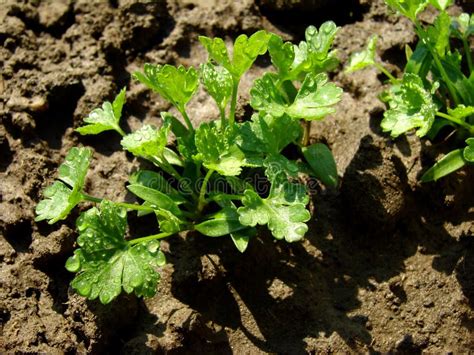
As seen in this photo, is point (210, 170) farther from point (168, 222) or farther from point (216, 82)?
point (216, 82)

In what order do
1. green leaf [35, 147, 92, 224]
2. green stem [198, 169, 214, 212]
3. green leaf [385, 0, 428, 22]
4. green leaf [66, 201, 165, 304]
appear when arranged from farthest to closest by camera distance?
green leaf [385, 0, 428, 22] < green stem [198, 169, 214, 212] < green leaf [35, 147, 92, 224] < green leaf [66, 201, 165, 304]

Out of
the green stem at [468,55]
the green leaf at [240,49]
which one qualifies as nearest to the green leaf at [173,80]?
the green leaf at [240,49]

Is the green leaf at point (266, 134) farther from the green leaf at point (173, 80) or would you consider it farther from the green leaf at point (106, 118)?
the green leaf at point (106, 118)

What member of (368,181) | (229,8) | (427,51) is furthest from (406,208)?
(229,8)

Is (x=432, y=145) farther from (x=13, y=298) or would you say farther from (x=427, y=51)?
(x=13, y=298)

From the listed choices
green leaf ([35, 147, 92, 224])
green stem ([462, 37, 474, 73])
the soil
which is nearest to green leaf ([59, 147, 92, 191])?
green leaf ([35, 147, 92, 224])

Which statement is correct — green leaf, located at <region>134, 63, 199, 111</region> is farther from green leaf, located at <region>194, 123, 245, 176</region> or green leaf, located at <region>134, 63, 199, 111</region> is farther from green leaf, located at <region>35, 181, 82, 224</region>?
green leaf, located at <region>35, 181, 82, 224</region>

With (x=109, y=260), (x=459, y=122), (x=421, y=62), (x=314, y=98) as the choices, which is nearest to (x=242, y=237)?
(x=109, y=260)
